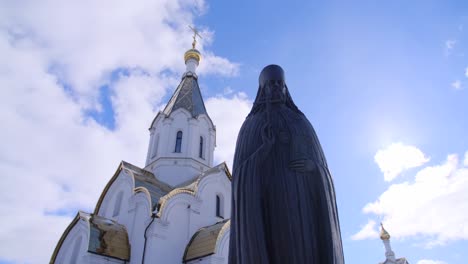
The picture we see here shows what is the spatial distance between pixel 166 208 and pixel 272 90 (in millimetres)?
10873

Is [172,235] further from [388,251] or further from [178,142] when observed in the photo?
[388,251]

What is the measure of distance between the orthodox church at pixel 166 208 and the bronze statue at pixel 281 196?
9.43 meters

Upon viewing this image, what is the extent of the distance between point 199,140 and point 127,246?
7.26 metres

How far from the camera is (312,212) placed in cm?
249

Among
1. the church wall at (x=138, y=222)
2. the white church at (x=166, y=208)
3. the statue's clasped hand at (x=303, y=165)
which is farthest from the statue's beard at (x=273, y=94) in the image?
the church wall at (x=138, y=222)

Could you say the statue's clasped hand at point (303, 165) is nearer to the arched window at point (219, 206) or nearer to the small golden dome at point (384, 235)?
the arched window at point (219, 206)

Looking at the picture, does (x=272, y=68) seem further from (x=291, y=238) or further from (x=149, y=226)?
(x=149, y=226)

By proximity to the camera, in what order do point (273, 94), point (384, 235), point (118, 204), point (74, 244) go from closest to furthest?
point (273, 94), point (74, 244), point (118, 204), point (384, 235)

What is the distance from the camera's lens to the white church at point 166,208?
1191cm

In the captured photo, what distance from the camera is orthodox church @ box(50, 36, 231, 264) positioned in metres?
11.9

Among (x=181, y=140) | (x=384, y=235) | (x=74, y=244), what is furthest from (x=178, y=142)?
(x=384, y=235)

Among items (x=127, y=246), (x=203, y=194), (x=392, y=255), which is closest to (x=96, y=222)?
(x=127, y=246)

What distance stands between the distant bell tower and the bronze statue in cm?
1407

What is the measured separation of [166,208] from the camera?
12891mm
